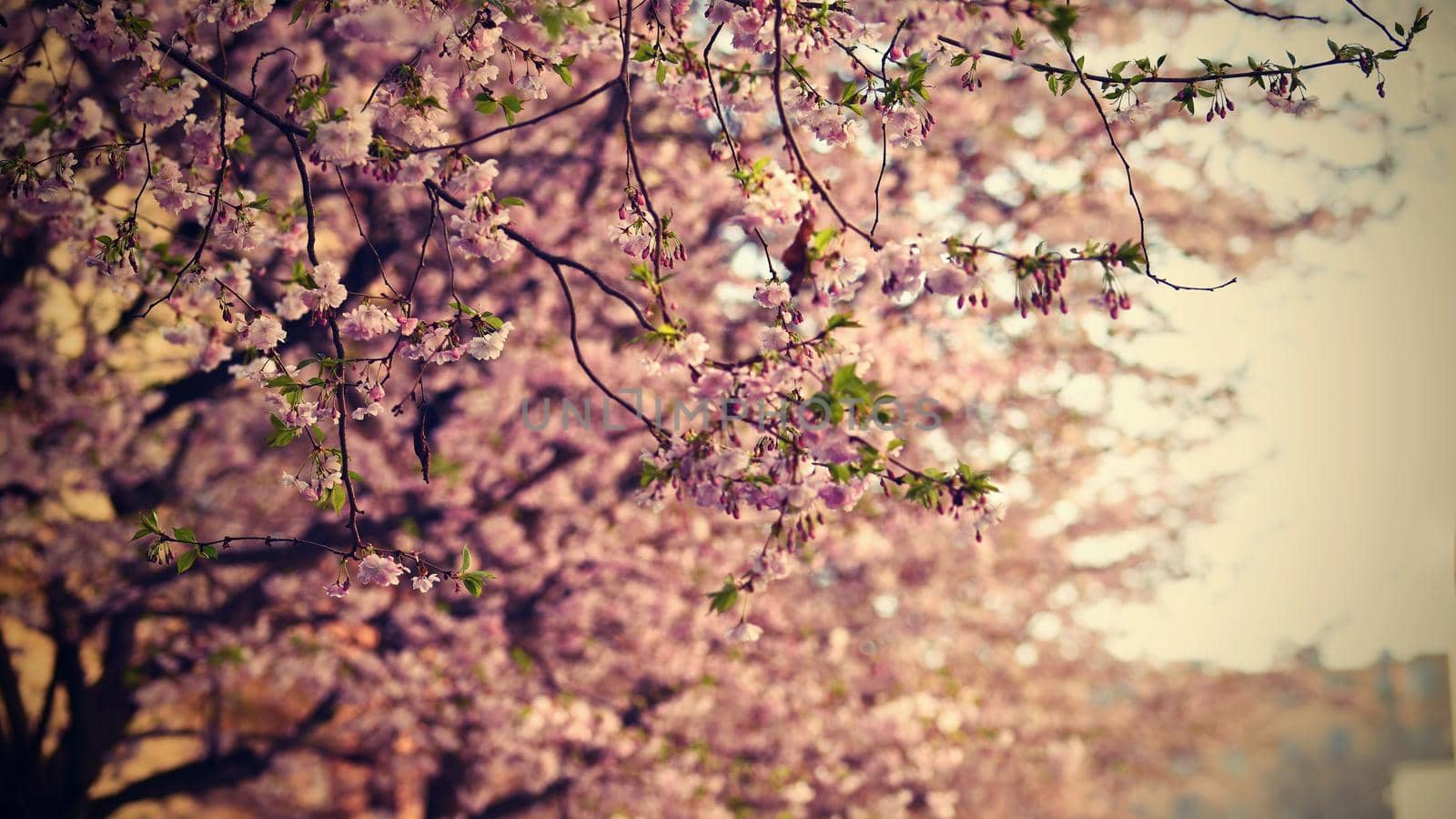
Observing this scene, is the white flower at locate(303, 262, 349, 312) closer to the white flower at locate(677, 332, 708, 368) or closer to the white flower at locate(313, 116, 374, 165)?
the white flower at locate(313, 116, 374, 165)

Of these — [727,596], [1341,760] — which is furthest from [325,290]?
[1341,760]

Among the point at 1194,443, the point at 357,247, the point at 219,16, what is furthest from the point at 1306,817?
the point at 219,16

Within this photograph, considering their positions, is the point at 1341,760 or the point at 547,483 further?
the point at 1341,760

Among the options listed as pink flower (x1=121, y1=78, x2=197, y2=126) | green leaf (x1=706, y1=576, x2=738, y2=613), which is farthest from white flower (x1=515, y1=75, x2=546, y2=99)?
green leaf (x1=706, y1=576, x2=738, y2=613)

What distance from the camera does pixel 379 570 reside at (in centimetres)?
305

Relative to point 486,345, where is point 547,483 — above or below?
above

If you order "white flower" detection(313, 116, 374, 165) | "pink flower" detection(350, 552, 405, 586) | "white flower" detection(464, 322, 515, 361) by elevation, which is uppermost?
"white flower" detection(313, 116, 374, 165)

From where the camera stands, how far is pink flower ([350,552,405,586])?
3.03 metres

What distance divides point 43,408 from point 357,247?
2406 mm

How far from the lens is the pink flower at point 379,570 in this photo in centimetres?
303

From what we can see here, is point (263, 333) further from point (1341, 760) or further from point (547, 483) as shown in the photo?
point (1341, 760)

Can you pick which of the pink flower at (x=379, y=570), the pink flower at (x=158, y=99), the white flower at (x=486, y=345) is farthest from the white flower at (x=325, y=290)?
the pink flower at (x=379, y=570)

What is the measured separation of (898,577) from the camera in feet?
29.6

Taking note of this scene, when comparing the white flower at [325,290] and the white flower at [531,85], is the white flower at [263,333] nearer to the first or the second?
the white flower at [325,290]
